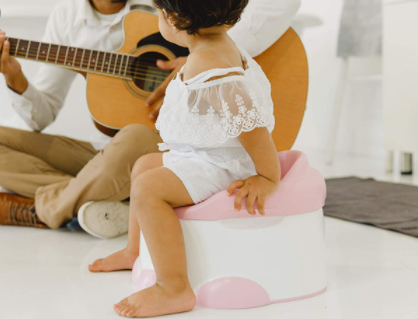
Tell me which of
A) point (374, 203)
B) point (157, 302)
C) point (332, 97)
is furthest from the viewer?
point (332, 97)

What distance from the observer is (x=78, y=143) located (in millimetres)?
1570

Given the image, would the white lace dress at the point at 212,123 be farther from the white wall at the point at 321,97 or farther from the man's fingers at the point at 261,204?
the white wall at the point at 321,97

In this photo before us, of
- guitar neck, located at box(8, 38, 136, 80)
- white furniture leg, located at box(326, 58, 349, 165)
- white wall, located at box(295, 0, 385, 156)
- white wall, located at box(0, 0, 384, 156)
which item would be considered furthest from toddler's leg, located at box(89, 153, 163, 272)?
white wall, located at box(295, 0, 385, 156)

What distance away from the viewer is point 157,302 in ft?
2.71

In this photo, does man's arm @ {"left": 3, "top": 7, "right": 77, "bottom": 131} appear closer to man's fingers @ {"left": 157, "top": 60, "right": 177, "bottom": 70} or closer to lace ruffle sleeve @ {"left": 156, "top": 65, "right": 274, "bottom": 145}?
man's fingers @ {"left": 157, "top": 60, "right": 177, "bottom": 70}

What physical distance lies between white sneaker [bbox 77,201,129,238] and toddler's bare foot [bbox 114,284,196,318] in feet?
1.54

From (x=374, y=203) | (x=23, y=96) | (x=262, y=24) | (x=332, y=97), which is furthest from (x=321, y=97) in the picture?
(x=23, y=96)

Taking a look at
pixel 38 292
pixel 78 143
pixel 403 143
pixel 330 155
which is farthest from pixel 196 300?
pixel 330 155

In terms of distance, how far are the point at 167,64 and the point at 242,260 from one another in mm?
750

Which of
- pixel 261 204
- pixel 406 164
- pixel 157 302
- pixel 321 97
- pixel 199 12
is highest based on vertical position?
pixel 199 12

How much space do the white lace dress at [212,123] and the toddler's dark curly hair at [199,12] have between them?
0.29 ft

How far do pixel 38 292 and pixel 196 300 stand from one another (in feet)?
1.00

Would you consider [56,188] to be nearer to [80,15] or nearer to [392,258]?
[80,15]

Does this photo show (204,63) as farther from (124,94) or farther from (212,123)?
(124,94)
